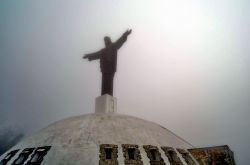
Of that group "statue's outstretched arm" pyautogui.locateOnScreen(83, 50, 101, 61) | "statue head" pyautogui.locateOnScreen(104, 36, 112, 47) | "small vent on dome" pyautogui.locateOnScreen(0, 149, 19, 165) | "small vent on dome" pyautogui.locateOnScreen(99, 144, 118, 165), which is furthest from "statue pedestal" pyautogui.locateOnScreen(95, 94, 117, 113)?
"small vent on dome" pyautogui.locateOnScreen(0, 149, 19, 165)

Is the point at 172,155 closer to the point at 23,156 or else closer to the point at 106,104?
the point at 106,104

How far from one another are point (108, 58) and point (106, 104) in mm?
5891

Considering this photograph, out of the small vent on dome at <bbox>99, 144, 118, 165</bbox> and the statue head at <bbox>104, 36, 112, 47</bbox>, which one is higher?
→ the statue head at <bbox>104, 36, 112, 47</bbox>

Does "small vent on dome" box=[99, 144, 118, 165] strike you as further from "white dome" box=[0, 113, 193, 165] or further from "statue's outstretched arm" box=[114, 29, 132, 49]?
"statue's outstretched arm" box=[114, 29, 132, 49]

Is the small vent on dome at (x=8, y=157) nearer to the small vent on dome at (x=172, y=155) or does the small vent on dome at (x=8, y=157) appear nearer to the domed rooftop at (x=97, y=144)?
the domed rooftop at (x=97, y=144)

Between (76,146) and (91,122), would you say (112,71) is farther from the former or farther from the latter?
(76,146)

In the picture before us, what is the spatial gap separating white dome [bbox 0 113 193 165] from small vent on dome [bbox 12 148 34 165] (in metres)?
0.61

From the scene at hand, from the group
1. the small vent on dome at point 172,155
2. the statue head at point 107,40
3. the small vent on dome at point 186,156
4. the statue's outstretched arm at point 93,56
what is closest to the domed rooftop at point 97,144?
the small vent on dome at point 172,155

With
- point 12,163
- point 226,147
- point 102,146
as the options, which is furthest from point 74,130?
point 226,147

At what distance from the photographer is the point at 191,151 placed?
28.5 m

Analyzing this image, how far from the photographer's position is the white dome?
78.1ft

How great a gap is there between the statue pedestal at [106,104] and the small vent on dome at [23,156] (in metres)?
10.00

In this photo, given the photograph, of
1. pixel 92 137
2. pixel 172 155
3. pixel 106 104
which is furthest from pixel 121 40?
pixel 172 155

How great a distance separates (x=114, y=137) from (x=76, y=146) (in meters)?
3.45
